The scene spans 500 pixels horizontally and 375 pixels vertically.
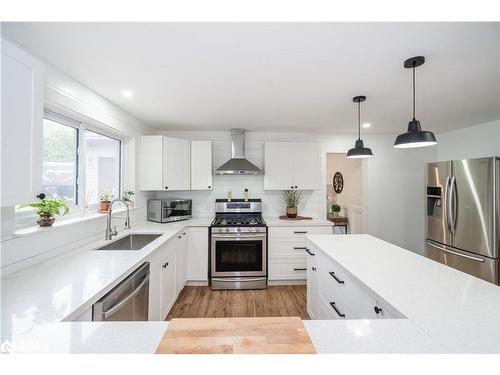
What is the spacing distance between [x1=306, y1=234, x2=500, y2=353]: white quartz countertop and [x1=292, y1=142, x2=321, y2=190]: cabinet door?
1927mm

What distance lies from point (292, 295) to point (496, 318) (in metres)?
2.29

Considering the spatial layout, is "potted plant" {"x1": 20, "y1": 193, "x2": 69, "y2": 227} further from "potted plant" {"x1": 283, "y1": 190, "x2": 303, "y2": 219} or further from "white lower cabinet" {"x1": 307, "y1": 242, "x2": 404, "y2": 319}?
"potted plant" {"x1": 283, "y1": 190, "x2": 303, "y2": 219}

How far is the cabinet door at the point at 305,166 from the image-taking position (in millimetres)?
3479

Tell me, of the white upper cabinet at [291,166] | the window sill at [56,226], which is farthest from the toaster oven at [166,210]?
the white upper cabinet at [291,166]

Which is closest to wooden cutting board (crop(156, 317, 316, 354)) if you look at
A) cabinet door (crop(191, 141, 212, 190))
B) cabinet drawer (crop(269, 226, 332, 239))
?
cabinet drawer (crop(269, 226, 332, 239))

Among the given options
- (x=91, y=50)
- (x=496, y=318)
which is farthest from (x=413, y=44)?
(x=91, y=50)

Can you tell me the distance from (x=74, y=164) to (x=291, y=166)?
2.76 m

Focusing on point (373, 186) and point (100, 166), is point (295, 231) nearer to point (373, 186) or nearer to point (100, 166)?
point (373, 186)

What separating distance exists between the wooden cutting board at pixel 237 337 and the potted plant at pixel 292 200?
9.13 ft

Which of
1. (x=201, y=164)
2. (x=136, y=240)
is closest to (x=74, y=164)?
(x=136, y=240)

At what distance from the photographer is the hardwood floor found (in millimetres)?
2438

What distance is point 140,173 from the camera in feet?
9.90
